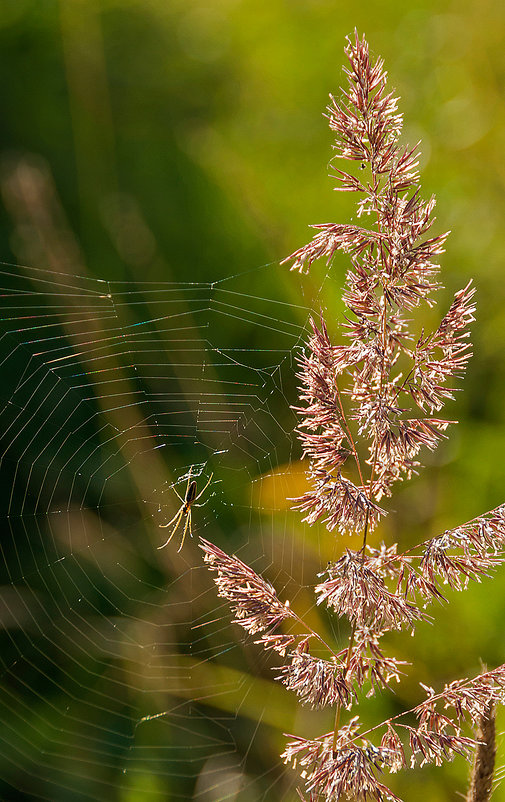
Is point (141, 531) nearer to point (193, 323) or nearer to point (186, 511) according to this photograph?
point (186, 511)

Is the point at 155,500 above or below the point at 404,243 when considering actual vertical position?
below

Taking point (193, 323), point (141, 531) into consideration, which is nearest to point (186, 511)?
point (141, 531)

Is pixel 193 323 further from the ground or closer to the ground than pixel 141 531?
further from the ground

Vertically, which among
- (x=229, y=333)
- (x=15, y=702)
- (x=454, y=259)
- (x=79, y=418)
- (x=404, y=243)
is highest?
(x=404, y=243)

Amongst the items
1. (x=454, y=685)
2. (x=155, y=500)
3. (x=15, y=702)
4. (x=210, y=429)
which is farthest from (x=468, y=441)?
(x=15, y=702)

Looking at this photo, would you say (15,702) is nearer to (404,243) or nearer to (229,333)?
(229,333)

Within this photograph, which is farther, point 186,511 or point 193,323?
point 193,323
